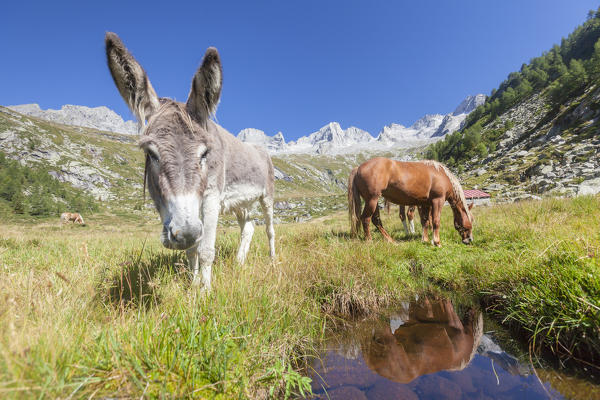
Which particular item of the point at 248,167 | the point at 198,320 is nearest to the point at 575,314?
the point at 198,320

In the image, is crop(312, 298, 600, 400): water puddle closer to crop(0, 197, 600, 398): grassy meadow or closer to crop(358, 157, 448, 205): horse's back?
crop(0, 197, 600, 398): grassy meadow

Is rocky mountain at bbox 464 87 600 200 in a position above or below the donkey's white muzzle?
above

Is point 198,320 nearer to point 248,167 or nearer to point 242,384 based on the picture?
point 242,384

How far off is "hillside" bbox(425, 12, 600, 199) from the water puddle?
1604 cm

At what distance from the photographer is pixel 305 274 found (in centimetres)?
400

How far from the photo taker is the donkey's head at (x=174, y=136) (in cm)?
231

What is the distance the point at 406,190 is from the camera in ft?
25.0

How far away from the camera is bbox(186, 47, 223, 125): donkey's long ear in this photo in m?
2.79

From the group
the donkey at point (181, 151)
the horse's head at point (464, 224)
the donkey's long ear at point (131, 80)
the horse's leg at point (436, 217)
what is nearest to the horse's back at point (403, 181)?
the horse's leg at point (436, 217)

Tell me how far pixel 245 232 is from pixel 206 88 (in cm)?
338

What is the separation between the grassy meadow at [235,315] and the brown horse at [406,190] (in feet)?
7.97

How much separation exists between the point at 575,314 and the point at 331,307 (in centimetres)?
255

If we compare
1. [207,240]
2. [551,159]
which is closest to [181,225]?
[207,240]

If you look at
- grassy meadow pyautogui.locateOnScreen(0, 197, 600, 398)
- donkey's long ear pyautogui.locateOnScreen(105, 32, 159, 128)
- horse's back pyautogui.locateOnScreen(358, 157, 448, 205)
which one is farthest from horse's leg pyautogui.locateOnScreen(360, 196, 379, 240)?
donkey's long ear pyautogui.locateOnScreen(105, 32, 159, 128)
